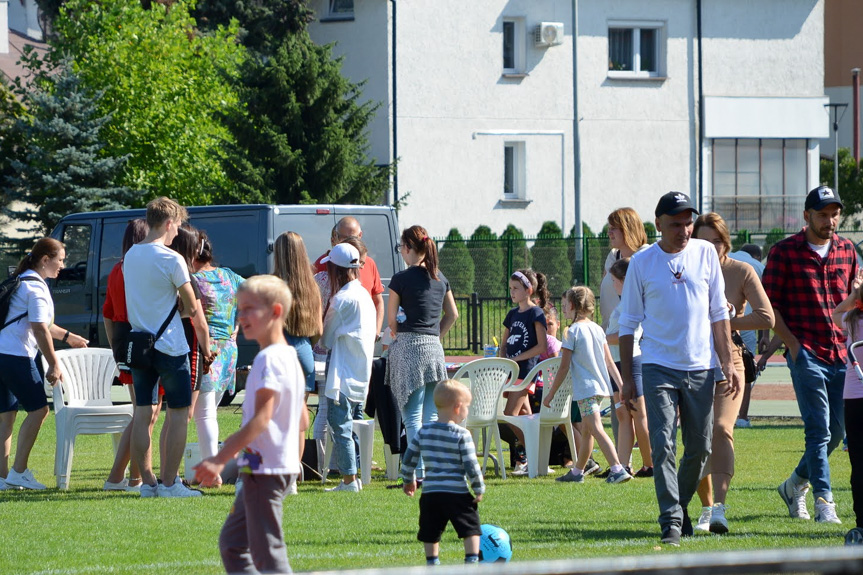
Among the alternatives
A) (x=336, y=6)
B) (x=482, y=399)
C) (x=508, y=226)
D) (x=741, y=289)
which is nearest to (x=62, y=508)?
(x=482, y=399)

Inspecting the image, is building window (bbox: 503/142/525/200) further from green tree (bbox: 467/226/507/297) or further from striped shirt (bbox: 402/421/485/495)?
striped shirt (bbox: 402/421/485/495)

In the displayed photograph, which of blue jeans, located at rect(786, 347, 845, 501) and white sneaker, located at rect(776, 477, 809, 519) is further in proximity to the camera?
white sneaker, located at rect(776, 477, 809, 519)

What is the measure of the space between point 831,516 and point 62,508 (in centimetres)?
502

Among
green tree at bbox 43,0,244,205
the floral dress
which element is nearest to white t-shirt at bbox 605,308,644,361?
the floral dress

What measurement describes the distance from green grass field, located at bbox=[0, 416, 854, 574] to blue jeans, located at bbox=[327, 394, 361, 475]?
0.23 metres

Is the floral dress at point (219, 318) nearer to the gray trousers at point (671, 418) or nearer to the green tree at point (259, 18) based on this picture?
the gray trousers at point (671, 418)

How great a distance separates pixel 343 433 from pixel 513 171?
90.8ft

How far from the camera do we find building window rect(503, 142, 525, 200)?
120 feet

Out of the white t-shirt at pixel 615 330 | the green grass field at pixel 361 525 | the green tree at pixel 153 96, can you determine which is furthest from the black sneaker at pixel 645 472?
the green tree at pixel 153 96

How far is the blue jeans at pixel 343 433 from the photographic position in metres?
9.60

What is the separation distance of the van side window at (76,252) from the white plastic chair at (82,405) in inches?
245

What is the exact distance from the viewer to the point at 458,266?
2958cm

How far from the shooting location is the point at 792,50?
3841 cm

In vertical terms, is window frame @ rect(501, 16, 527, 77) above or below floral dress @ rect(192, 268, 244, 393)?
above
